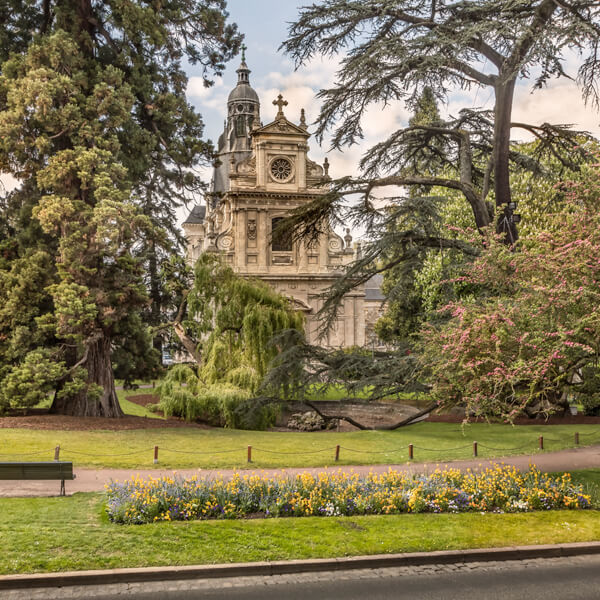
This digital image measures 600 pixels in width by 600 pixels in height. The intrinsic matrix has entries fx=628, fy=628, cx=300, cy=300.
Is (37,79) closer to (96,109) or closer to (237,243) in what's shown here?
(96,109)

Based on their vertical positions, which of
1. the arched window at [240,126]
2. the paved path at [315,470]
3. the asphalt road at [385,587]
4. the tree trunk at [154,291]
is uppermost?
the arched window at [240,126]

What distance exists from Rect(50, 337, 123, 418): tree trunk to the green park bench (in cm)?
1088

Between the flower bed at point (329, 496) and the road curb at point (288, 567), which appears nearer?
the road curb at point (288, 567)

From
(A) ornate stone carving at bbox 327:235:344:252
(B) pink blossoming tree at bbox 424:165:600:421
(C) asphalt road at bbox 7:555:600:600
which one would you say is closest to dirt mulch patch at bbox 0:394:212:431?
(B) pink blossoming tree at bbox 424:165:600:421

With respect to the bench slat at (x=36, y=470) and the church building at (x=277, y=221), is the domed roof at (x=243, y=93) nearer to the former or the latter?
the church building at (x=277, y=221)

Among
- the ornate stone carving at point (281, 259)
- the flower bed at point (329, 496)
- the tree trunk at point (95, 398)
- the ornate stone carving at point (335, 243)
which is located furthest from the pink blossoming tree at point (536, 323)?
the ornate stone carving at point (335, 243)

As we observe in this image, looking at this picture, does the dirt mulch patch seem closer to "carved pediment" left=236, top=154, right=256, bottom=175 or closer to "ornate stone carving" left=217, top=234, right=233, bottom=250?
"ornate stone carving" left=217, top=234, right=233, bottom=250

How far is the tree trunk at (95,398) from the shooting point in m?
22.6

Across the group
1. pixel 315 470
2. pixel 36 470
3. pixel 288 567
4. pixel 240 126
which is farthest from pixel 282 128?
pixel 288 567

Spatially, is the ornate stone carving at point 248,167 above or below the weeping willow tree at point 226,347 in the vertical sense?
above

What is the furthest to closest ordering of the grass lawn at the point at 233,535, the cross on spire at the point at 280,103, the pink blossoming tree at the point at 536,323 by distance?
1. the cross on spire at the point at 280,103
2. the pink blossoming tree at the point at 536,323
3. the grass lawn at the point at 233,535

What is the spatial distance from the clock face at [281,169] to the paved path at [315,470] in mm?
28374

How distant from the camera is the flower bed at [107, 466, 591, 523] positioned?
10516 millimetres

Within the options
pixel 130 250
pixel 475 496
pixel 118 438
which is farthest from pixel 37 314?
pixel 475 496
